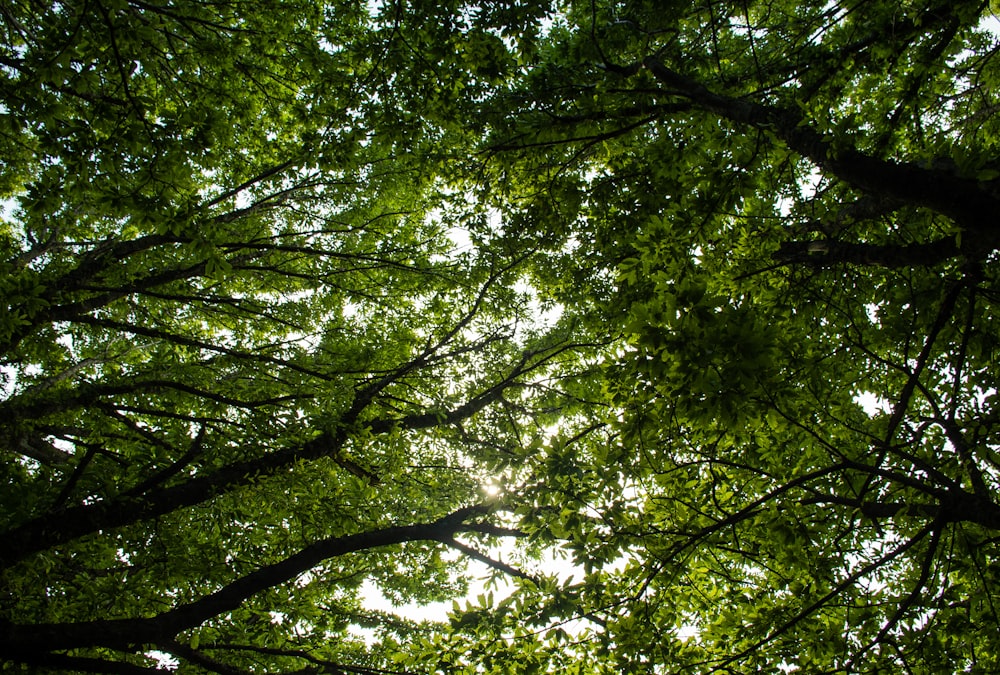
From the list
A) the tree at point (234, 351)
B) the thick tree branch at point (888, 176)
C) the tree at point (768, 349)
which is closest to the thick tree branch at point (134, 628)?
the tree at point (234, 351)

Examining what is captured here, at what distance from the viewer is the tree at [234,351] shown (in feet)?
11.3

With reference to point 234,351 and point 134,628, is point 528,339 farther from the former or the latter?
point 134,628

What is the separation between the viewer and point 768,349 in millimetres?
1948

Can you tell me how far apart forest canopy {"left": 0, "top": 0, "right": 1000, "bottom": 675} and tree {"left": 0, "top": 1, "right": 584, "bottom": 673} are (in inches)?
2.0

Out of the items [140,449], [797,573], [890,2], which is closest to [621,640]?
[797,573]

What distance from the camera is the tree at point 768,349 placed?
2.43 meters

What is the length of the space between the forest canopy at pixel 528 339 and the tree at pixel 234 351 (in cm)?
5

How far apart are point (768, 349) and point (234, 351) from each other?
19.3ft

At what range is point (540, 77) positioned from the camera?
13.4ft

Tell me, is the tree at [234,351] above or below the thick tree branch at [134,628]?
above

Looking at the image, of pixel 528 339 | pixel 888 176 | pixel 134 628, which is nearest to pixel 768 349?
pixel 888 176

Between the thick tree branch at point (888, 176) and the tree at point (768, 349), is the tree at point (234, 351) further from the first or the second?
the thick tree branch at point (888, 176)

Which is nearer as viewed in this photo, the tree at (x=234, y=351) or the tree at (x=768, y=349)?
the tree at (x=768, y=349)

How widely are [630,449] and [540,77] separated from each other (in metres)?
3.29
